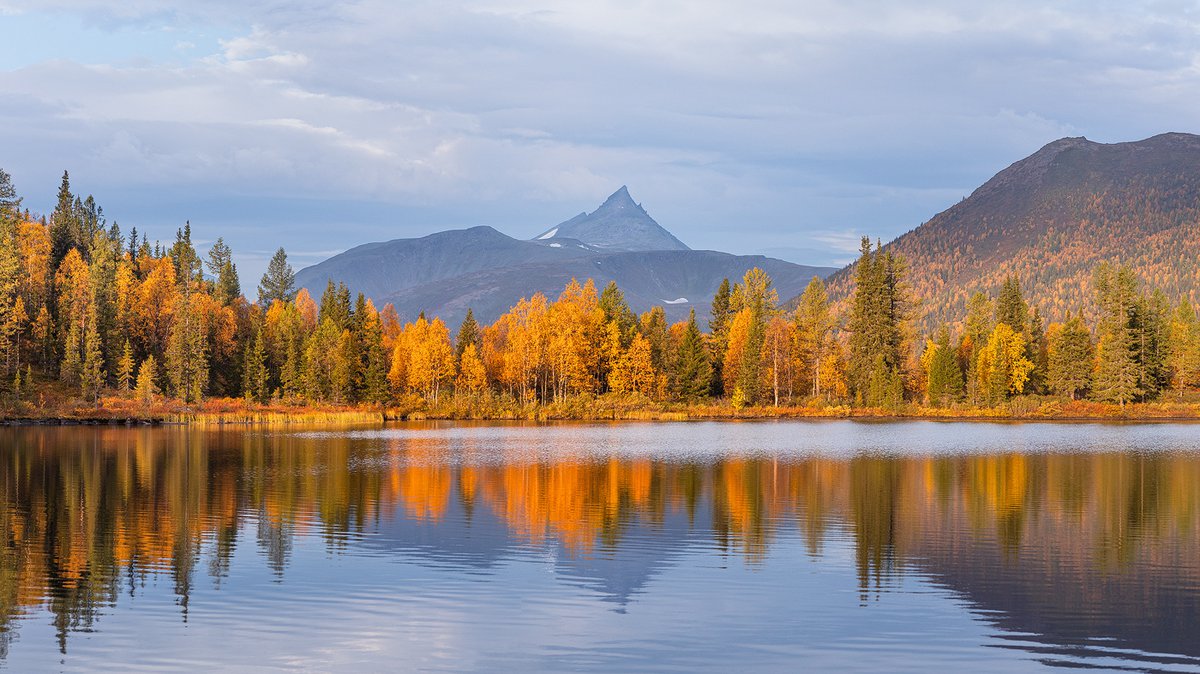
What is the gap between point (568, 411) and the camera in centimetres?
11338

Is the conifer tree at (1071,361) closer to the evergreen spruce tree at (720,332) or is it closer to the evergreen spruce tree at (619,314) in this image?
the evergreen spruce tree at (720,332)

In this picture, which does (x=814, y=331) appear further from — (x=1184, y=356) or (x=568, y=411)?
(x=1184, y=356)

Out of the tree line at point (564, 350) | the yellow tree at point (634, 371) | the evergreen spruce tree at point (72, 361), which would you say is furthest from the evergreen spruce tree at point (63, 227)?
the yellow tree at point (634, 371)

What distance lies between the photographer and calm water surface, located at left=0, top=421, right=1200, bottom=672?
17797 mm

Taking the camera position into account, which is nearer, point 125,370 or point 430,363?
point 125,370

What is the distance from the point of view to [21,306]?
11769cm

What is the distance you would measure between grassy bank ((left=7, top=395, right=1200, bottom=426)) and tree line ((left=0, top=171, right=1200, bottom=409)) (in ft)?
6.82

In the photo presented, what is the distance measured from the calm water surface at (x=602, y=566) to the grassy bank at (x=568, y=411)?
5574 centimetres

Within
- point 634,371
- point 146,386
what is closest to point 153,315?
point 146,386

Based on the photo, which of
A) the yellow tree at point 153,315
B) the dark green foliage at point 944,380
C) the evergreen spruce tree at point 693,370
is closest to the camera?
the dark green foliage at point 944,380

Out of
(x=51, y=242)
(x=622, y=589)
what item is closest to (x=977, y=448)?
(x=622, y=589)

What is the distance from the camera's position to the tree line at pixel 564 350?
387ft

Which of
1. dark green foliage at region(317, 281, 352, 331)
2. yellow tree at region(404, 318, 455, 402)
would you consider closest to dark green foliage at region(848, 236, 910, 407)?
yellow tree at region(404, 318, 455, 402)

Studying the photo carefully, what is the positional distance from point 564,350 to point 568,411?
7921 millimetres
